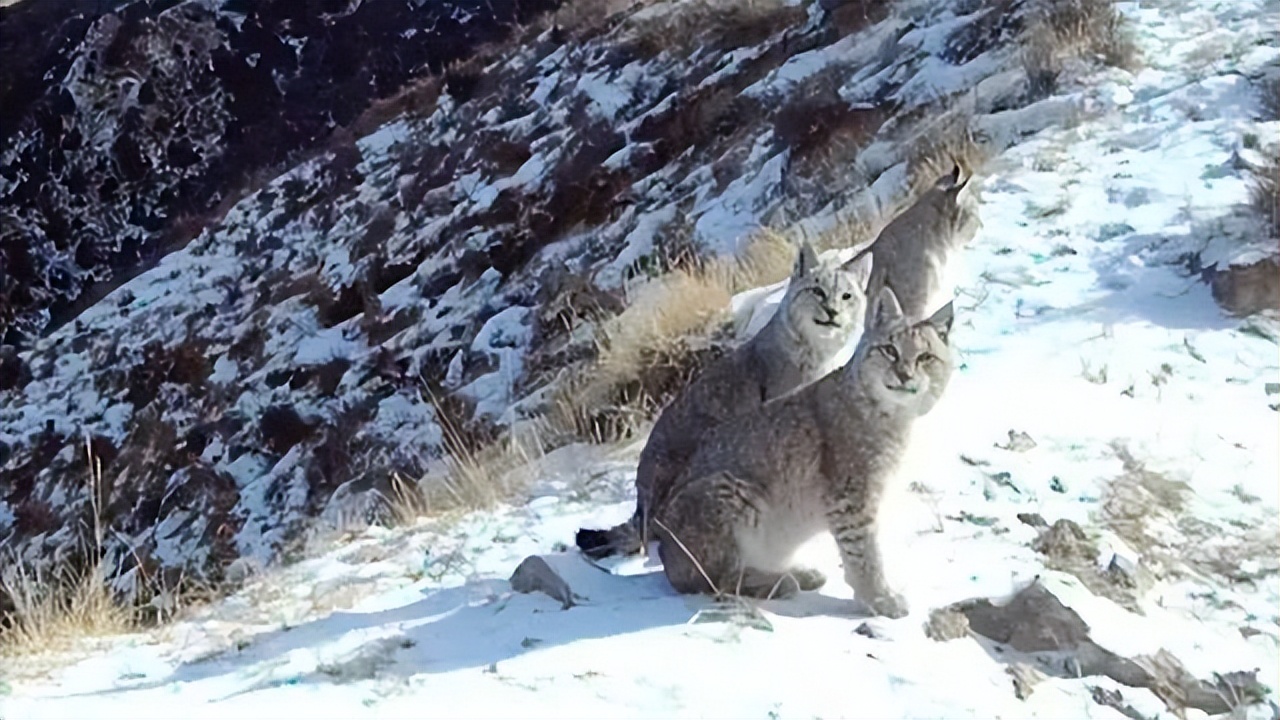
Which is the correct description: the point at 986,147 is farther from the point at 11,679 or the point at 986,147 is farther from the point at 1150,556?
the point at 11,679

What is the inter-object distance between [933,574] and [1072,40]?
8.04 m

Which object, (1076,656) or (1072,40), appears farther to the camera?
(1072,40)

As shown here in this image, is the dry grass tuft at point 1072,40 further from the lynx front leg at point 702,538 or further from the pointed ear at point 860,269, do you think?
the lynx front leg at point 702,538

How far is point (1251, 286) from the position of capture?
7.36 metres

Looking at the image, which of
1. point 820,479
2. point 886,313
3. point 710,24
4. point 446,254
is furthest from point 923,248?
point 710,24

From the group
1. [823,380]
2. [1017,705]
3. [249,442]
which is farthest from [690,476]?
[249,442]

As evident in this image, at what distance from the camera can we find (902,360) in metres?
4.59

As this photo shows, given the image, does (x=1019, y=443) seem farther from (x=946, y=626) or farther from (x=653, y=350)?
(x=653, y=350)

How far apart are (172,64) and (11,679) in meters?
24.4

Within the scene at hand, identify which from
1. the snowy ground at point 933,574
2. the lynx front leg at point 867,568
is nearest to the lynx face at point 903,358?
the snowy ground at point 933,574

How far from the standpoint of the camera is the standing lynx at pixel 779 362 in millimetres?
5898

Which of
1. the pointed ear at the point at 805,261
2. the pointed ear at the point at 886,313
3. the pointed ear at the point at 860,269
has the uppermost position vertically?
the pointed ear at the point at 886,313

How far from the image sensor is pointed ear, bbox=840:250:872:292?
20.5 feet

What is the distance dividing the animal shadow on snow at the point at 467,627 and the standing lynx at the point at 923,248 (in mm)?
2514
